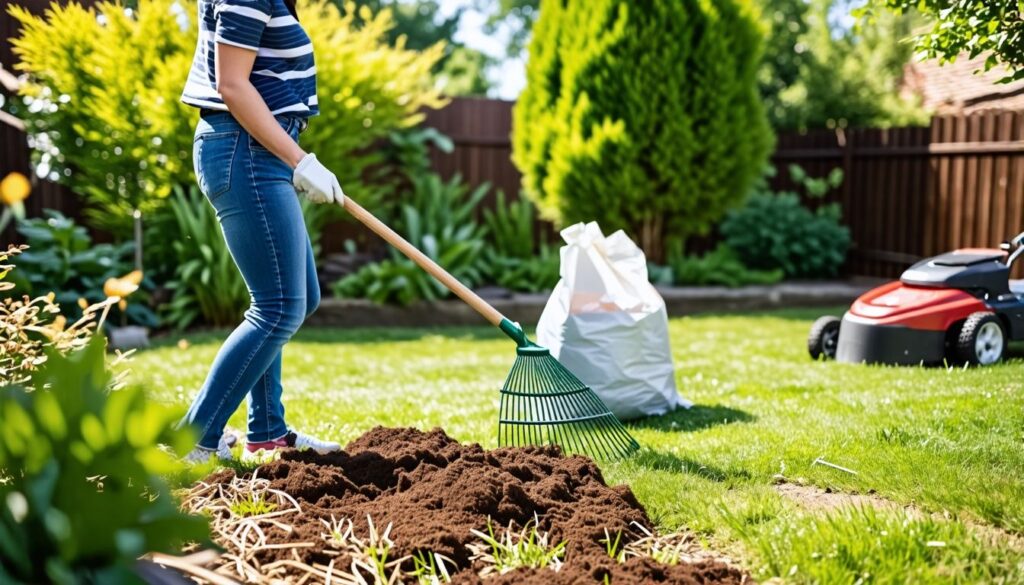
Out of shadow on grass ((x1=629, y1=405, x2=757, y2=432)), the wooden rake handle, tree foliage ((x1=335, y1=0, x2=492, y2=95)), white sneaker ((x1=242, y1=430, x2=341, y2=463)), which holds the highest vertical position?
tree foliage ((x1=335, y1=0, x2=492, y2=95))

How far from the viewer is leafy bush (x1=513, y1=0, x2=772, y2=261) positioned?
8594 mm

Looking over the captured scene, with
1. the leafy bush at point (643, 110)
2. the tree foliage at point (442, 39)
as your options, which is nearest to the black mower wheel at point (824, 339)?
the leafy bush at point (643, 110)

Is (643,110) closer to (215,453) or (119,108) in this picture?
(119,108)

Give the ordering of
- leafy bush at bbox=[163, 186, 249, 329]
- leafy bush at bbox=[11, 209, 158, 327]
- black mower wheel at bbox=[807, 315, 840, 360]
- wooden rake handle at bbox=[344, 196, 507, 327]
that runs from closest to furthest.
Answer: wooden rake handle at bbox=[344, 196, 507, 327], black mower wheel at bbox=[807, 315, 840, 360], leafy bush at bbox=[11, 209, 158, 327], leafy bush at bbox=[163, 186, 249, 329]

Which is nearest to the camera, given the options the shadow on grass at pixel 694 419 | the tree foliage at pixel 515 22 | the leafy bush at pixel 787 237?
the shadow on grass at pixel 694 419

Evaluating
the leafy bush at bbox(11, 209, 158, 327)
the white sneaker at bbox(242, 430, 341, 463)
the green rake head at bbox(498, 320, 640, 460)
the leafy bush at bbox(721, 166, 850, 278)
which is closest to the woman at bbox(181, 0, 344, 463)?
the white sneaker at bbox(242, 430, 341, 463)

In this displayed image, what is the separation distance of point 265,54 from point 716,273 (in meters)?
6.90

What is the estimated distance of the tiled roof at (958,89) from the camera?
11.2 metres

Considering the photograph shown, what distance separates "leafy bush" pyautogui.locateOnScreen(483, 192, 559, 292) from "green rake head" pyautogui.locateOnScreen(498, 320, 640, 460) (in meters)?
5.37

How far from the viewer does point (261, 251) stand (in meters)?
2.81

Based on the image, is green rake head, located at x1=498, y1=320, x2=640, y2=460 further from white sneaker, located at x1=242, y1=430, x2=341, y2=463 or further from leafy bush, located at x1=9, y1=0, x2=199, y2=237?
leafy bush, located at x1=9, y1=0, x2=199, y2=237

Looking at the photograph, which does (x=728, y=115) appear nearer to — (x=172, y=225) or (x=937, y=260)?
(x=937, y=260)

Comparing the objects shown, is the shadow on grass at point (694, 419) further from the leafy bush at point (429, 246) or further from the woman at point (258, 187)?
the leafy bush at point (429, 246)

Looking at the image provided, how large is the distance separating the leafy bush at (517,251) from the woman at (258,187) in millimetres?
5759
